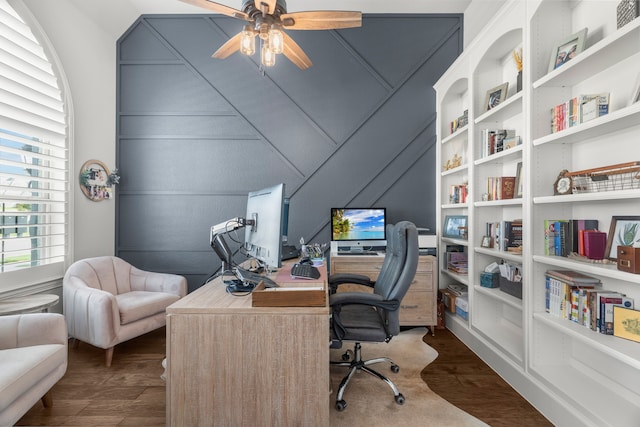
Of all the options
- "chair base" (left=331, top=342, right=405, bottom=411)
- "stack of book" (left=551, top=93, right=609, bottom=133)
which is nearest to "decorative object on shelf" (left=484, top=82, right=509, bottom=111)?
"stack of book" (left=551, top=93, right=609, bottom=133)

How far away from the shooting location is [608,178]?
Result: 160 centimetres

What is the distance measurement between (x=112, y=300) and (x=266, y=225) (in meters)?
1.58

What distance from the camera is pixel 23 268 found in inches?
99.0

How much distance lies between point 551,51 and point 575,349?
1933 mm

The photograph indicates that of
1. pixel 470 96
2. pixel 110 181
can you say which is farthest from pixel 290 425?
pixel 110 181

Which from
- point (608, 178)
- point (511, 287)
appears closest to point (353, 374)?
point (511, 287)

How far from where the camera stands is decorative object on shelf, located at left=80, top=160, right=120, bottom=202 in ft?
10.3

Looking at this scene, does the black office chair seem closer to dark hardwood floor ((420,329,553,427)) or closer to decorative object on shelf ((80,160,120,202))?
dark hardwood floor ((420,329,553,427))

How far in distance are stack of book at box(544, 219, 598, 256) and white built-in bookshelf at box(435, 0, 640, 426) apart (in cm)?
A: 5

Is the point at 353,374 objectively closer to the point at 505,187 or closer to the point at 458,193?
the point at 505,187

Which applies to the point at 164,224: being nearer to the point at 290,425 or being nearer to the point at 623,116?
the point at 290,425

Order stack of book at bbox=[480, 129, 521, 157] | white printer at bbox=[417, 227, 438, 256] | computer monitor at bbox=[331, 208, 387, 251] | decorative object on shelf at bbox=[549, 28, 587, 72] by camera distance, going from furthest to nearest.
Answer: computer monitor at bbox=[331, 208, 387, 251] < white printer at bbox=[417, 227, 438, 256] < stack of book at bbox=[480, 129, 521, 157] < decorative object on shelf at bbox=[549, 28, 587, 72]

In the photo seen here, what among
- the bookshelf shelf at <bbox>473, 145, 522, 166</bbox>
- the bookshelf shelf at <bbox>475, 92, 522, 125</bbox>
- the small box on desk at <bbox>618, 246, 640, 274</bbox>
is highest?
the bookshelf shelf at <bbox>475, 92, 522, 125</bbox>

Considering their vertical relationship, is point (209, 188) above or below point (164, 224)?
above
